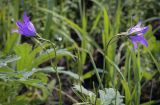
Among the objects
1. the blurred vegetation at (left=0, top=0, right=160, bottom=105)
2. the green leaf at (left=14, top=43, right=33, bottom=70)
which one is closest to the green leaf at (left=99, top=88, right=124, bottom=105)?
the blurred vegetation at (left=0, top=0, right=160, bottom=105)

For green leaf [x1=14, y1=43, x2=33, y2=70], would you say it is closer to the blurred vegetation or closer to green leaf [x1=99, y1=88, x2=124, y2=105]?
the blurred vegetation

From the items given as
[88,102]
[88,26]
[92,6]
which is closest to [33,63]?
[88,102]

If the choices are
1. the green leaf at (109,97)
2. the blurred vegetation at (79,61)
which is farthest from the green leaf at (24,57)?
the green leaf at (109,97)

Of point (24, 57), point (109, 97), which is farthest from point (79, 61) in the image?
point (24, 57)

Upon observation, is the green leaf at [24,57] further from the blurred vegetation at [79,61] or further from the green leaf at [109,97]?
the green leaf at [109,97]

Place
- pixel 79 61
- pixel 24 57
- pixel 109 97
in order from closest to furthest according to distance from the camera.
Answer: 1. pixel 109 97
2. pixel 79 61
3. pixel 24 57

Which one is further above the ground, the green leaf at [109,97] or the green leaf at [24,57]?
the green leaf at [24,57]

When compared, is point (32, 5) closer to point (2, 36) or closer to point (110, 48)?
point (2, 36)

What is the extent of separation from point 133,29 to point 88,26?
5.44 feet

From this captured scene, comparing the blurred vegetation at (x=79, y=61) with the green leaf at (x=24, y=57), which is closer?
the blurred vegetation at (x=79, y=61)

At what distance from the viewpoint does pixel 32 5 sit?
2.93 meters

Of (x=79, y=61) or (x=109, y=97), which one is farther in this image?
(x=79, y=61)

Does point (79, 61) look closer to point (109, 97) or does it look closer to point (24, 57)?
point (109, 97)

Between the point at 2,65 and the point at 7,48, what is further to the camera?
the point at 7,48
